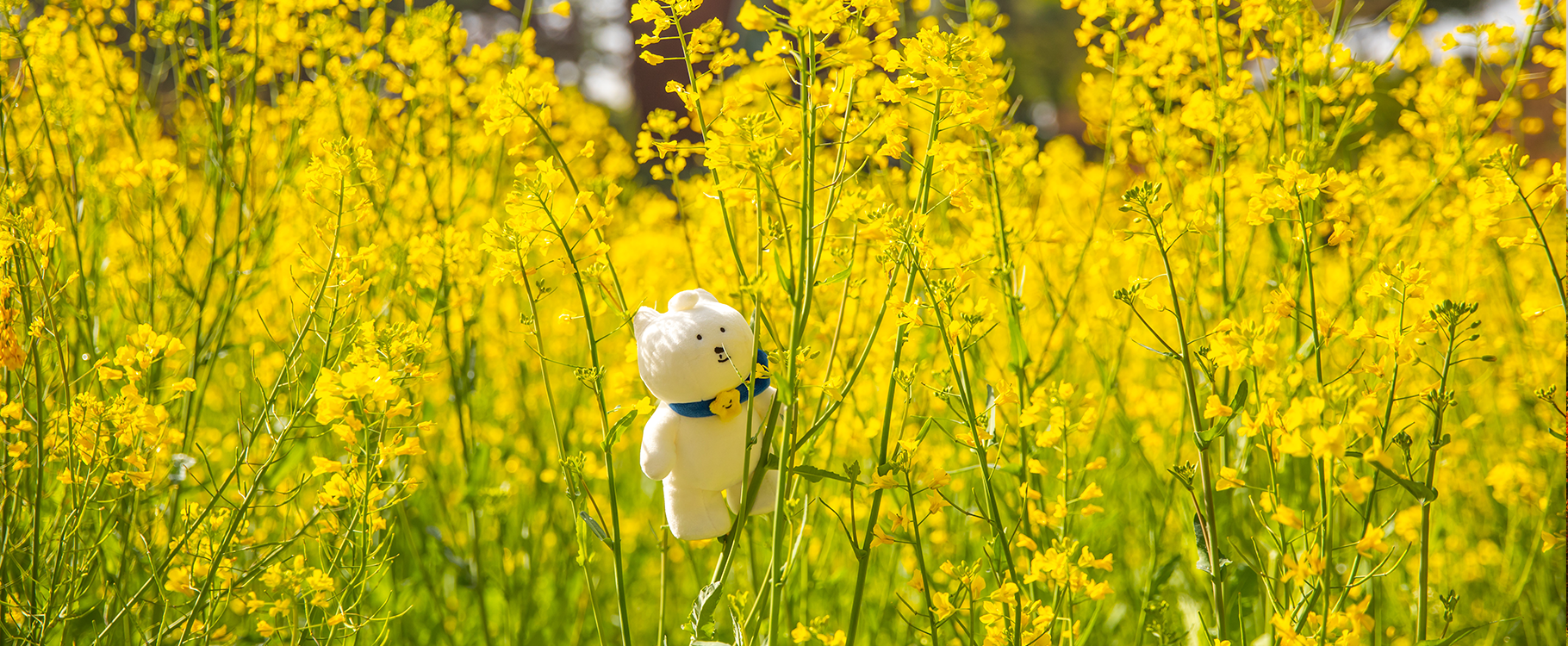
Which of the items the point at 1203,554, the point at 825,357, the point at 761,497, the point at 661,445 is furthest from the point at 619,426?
the point at 1203,554

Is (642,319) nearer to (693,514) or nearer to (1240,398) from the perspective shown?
(693,514)

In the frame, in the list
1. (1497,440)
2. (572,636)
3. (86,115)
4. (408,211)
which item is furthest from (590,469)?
(1497,440)

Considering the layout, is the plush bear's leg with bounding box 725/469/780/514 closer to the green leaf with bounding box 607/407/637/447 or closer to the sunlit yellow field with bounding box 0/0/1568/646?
the sunlit yellow field with bounding box 0/0/1568/646

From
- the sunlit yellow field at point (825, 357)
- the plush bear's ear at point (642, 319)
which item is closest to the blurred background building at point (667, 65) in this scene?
the sunlit yellow field at point (825, 357)

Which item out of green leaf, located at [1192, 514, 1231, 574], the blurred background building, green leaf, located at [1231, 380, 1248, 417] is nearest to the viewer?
green leaf, located at [1231, 380, 1248, 417]

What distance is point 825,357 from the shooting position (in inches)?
66.7

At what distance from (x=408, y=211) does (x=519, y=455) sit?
1029mm

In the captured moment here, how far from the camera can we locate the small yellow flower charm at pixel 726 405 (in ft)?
3.98

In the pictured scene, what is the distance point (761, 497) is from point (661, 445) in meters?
0.14

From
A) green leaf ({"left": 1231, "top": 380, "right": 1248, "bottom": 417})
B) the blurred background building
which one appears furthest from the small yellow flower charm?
the blurred background building

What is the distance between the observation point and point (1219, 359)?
1.02m

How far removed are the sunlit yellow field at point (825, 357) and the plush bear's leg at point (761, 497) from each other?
0.03 meters

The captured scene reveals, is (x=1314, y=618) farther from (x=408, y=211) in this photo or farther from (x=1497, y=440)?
(x=408, y=211)

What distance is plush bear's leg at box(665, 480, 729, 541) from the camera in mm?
1229
